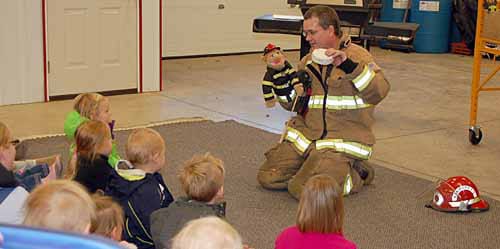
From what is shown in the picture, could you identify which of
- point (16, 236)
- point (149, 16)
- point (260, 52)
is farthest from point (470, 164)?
point (260, 52)

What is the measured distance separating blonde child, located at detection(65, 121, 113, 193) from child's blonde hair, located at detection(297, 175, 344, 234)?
44.3 inches

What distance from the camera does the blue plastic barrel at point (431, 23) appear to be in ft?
43.3

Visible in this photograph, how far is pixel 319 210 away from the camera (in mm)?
3250

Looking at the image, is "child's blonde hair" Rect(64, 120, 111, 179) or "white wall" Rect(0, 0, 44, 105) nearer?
"child's blonde hair" Rect(64, 120, 111, 179)

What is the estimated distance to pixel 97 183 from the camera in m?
3.96

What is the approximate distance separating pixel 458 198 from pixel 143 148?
2262mm

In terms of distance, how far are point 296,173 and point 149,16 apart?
4049mm

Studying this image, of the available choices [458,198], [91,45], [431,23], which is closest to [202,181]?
[458,198]

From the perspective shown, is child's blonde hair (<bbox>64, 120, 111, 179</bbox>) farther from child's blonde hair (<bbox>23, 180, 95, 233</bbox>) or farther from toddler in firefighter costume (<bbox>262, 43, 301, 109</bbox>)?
child's blonde hair (<bbox>23, 180, 95, 233</bbox>)

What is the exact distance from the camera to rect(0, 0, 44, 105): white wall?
7926 mm

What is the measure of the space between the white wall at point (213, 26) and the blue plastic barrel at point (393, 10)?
6.24 ft

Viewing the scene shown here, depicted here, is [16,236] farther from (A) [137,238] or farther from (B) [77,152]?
(B) [77,152]

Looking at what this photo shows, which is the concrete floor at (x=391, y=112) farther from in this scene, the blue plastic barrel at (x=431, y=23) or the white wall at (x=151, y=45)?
the blue plastic barrel at (x=431, y=23)

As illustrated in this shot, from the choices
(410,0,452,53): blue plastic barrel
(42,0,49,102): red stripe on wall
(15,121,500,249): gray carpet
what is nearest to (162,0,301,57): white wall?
(410,0,452,53): blue plastic barrel
